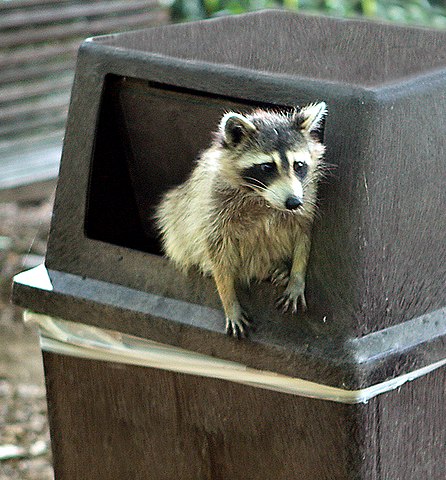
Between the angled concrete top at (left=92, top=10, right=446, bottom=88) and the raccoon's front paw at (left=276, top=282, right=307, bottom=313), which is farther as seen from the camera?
the angled concrete top at (left=92, top=10, right=446, bottom=88)

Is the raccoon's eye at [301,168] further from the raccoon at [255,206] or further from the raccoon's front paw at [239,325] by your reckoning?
the raccoon's front paw at [239,325]

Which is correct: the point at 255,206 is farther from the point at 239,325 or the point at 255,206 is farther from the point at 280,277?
the point at 239,325

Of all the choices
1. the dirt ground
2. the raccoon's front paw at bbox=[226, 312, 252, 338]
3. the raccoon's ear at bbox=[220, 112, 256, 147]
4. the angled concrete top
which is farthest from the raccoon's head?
the dirt ground

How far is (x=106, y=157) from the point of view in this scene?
2.86m

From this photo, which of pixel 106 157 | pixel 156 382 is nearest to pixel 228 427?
pixel 156 382

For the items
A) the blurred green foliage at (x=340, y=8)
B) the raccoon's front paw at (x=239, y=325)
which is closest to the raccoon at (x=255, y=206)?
the raccoon's front paw at (x=239, y=325)

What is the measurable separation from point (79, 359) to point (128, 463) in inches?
12.1

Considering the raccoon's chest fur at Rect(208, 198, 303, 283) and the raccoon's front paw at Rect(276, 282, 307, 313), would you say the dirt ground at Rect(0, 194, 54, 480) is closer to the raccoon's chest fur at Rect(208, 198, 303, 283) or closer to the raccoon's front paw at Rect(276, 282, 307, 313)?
the raccoon's chest fur at Rect(208, 198, 303, 283)

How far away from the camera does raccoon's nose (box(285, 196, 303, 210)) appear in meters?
2.24

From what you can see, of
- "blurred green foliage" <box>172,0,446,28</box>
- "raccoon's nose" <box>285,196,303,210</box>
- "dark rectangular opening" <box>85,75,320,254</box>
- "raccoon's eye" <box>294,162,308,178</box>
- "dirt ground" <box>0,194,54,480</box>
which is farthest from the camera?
"blurred green foliage" <box>172,0,446,28</box>

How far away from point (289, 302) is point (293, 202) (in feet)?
0.82

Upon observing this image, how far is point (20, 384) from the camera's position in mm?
4676

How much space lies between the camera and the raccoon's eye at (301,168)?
2.34m

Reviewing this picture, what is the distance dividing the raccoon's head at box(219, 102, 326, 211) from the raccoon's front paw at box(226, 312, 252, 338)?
270 millimetres
